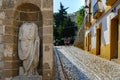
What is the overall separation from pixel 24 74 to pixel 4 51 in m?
0.70

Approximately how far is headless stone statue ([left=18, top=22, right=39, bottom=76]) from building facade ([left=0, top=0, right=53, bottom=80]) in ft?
0.59

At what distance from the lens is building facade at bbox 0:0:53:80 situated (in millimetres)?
7090

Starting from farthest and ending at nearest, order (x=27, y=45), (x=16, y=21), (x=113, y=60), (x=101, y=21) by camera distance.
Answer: (x=101, y=21) < (x=113, y=60) < (x=16, y=21) < (x=27, y=45)

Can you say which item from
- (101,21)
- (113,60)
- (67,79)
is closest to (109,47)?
(113,60)

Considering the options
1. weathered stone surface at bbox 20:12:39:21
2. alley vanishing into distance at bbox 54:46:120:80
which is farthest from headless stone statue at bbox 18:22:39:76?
alley vanishing into distance at bbox 54:46:120:80

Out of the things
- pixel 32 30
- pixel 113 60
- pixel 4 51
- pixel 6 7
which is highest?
pixel 6 7

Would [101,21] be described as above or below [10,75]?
above

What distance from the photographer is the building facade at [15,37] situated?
709 centimetres

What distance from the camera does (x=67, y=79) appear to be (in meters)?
8.92

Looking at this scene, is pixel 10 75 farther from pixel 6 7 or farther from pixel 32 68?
pixel 6 7

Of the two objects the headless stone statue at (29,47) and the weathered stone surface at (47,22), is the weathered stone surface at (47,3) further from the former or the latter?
the headless stone statue at (29,47)

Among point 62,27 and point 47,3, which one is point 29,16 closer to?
point 47,3

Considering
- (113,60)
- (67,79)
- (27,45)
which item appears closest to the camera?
(27,45)

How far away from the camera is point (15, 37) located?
727 cm
